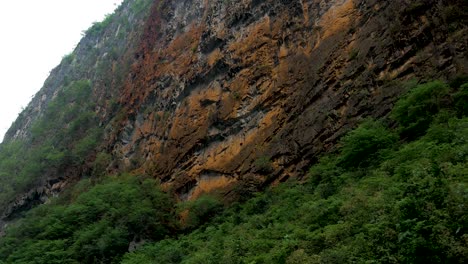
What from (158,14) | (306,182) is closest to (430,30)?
(306,182)

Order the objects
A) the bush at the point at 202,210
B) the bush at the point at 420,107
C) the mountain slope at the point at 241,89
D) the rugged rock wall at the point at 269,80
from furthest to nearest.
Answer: the bush at the point at 202,210
the mountain slope at the point at 241,89
the rugged rock wall at the point at 269,80
the bush at the point at 420,107

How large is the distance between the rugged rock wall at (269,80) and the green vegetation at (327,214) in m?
1.37

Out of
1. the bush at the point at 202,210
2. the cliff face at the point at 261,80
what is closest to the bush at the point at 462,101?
the cliff face at the point at 261,80

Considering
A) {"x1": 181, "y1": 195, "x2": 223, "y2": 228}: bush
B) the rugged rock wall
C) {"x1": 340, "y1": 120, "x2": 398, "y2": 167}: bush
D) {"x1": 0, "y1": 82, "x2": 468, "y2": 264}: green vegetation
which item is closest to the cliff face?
the rugged rock wall

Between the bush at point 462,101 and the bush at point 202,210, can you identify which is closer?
the bush at point 462,101

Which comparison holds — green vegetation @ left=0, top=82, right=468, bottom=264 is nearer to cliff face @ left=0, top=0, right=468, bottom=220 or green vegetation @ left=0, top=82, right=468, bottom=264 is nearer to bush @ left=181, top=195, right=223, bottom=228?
bush @ left=181, top=195, right=223, bottom=228

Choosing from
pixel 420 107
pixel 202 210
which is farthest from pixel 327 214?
pixel 202 210

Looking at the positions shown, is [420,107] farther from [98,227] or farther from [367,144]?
[98,227]

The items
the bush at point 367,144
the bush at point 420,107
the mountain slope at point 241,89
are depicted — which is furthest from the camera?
the mountain slope at point 241,89

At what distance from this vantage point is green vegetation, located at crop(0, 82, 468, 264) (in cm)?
753

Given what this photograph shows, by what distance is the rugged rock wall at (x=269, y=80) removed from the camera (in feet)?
52.1

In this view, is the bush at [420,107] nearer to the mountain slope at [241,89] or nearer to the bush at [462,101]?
the bush at [462,101]

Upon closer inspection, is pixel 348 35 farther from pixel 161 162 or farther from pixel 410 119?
pixel 161 162

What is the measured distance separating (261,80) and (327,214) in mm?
11131
